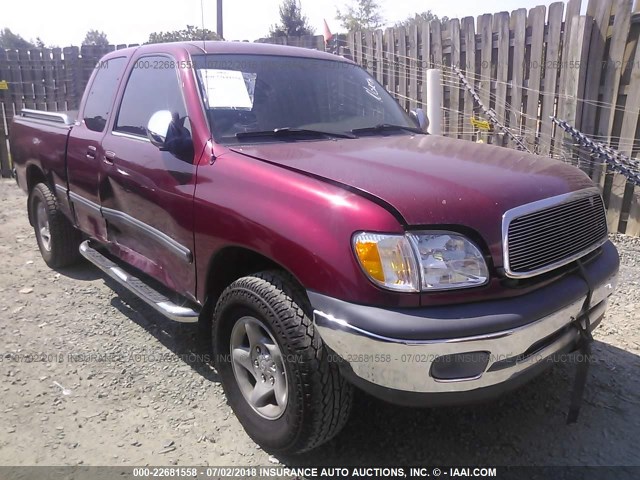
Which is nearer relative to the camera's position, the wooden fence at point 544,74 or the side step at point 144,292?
the side step at point 144,292

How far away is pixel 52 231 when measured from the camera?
194 inches

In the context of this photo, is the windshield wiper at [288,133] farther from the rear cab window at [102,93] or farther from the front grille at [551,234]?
the rear cab window at [102,93]

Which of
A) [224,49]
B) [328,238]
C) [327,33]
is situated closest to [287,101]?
[224,49]

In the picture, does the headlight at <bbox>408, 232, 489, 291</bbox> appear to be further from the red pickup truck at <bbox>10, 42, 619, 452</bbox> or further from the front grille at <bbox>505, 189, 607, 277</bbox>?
the front grille at <bbox>505, 189, 607, 277</bbox>

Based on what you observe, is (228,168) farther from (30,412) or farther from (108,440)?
(30,412)

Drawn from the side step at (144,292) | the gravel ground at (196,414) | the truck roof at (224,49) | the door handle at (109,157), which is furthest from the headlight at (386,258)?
the door handle at (109,157)

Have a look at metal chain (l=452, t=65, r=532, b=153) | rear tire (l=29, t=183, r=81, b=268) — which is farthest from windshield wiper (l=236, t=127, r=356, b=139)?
metal chain (l=452, t=65, r=532, b=153)

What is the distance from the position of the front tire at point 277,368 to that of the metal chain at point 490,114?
14.1 ft

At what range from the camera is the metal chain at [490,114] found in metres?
5.81

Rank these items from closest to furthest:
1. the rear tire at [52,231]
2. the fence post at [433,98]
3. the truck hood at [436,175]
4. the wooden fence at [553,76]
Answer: the truck hood at [436,175], the rear tire at [52,231], the wooden fence at [553,76], the fence post at [433,98]

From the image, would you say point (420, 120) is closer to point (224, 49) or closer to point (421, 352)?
point (224, 49)

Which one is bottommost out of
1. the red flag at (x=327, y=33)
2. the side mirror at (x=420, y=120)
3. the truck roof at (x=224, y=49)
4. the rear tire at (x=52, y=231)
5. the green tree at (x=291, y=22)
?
the rear tire at (x=52, y=231)

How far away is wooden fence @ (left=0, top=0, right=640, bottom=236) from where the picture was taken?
5375 mm

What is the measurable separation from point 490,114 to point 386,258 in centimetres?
478
